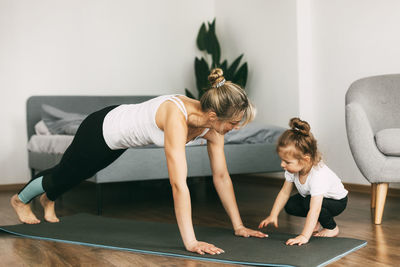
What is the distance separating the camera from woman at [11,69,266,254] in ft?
6.11

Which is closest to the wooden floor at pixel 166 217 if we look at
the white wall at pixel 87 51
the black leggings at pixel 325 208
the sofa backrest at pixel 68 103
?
the black leggings at pixel 325 208

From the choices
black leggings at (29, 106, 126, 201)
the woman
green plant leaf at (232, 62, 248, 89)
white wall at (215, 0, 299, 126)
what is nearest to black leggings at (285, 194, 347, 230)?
the woman

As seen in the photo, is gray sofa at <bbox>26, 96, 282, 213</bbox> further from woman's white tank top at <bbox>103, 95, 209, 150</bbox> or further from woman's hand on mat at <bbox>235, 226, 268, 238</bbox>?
woman's hand on mat at <bbox>235, 226, 268, 238</bbox>

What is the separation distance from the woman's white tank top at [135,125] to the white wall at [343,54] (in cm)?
197

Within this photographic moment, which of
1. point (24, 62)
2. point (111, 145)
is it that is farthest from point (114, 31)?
point (111, 145)

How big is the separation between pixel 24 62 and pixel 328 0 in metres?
2.76

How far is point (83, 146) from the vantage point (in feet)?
7.34

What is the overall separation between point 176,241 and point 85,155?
0.57 m

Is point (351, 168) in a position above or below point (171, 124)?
below

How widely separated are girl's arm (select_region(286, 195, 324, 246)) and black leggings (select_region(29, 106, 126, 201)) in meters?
0.88

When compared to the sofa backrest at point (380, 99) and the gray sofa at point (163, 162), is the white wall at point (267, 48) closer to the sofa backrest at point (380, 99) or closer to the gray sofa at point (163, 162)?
the gray sofa at point (163, 162)

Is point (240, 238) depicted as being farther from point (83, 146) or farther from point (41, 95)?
point (41, 95)

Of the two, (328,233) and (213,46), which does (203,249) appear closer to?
(328,233)

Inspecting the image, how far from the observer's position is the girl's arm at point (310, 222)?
1946mm
